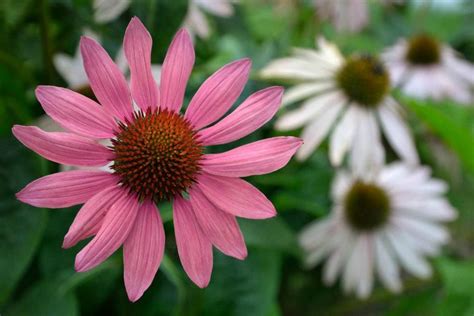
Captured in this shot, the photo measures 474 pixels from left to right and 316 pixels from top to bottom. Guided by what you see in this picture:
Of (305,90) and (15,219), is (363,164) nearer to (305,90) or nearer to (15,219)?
(305,90)

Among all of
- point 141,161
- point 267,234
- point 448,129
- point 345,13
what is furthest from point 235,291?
point 345,13

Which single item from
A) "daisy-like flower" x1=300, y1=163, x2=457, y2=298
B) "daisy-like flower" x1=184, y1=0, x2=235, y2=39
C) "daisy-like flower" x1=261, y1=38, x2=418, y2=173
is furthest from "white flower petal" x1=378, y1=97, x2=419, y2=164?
"daisy-like flower" x1=184, y1=0, x2=235, y2=39

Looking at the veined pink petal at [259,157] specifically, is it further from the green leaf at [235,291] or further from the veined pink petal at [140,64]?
the green leaf at [235,291]

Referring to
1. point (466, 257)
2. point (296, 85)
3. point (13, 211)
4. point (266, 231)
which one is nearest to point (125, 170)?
point (13, 211)

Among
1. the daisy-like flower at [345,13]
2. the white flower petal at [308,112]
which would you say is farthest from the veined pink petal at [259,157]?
the daisy-like flower at [345,13]

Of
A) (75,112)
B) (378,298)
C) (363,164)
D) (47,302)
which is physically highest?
(75,112)

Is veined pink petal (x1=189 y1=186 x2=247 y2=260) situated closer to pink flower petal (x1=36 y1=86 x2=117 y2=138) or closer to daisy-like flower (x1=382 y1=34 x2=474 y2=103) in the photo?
pink flower petal (x1=36 y1=86 x2=117 y2=138)

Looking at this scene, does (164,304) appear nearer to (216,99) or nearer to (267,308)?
(267,308)
